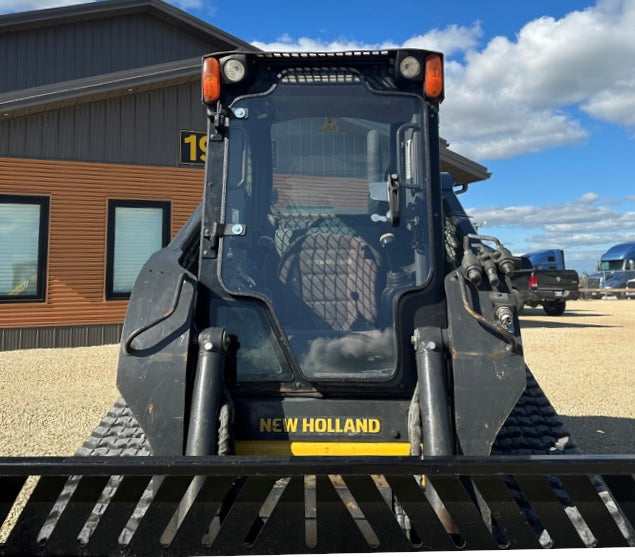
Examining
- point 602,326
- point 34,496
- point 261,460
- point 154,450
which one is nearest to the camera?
point 261,460

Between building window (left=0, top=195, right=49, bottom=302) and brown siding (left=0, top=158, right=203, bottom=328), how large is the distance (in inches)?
4.7

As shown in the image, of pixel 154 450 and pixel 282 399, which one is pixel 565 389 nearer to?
pixel 282 399

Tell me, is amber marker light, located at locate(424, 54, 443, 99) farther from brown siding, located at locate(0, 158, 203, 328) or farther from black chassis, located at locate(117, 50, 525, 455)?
brown siding, located at locate(0, 158, 203, 328)

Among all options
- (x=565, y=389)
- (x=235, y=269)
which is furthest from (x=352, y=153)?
(x=565, y=389)

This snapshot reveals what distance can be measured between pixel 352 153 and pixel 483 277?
0.96 metres

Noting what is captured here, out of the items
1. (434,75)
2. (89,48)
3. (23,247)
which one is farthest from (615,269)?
(434,75)

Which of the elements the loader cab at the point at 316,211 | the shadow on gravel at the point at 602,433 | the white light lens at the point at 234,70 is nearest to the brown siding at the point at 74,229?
the shadow on gravel at the point at 602,433

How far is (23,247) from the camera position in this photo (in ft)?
33.9

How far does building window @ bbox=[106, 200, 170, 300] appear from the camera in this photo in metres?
10.9

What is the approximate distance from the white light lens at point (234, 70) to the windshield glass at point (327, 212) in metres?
0.12

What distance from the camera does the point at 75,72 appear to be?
47.3ft

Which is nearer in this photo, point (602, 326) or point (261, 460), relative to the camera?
point (261, 460)

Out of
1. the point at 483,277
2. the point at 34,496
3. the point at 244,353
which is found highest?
the point at 483,277

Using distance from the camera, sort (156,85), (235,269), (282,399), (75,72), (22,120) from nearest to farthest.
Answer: (282,399) → (235,269) → (22,120) → (156,85) → (75,72)
